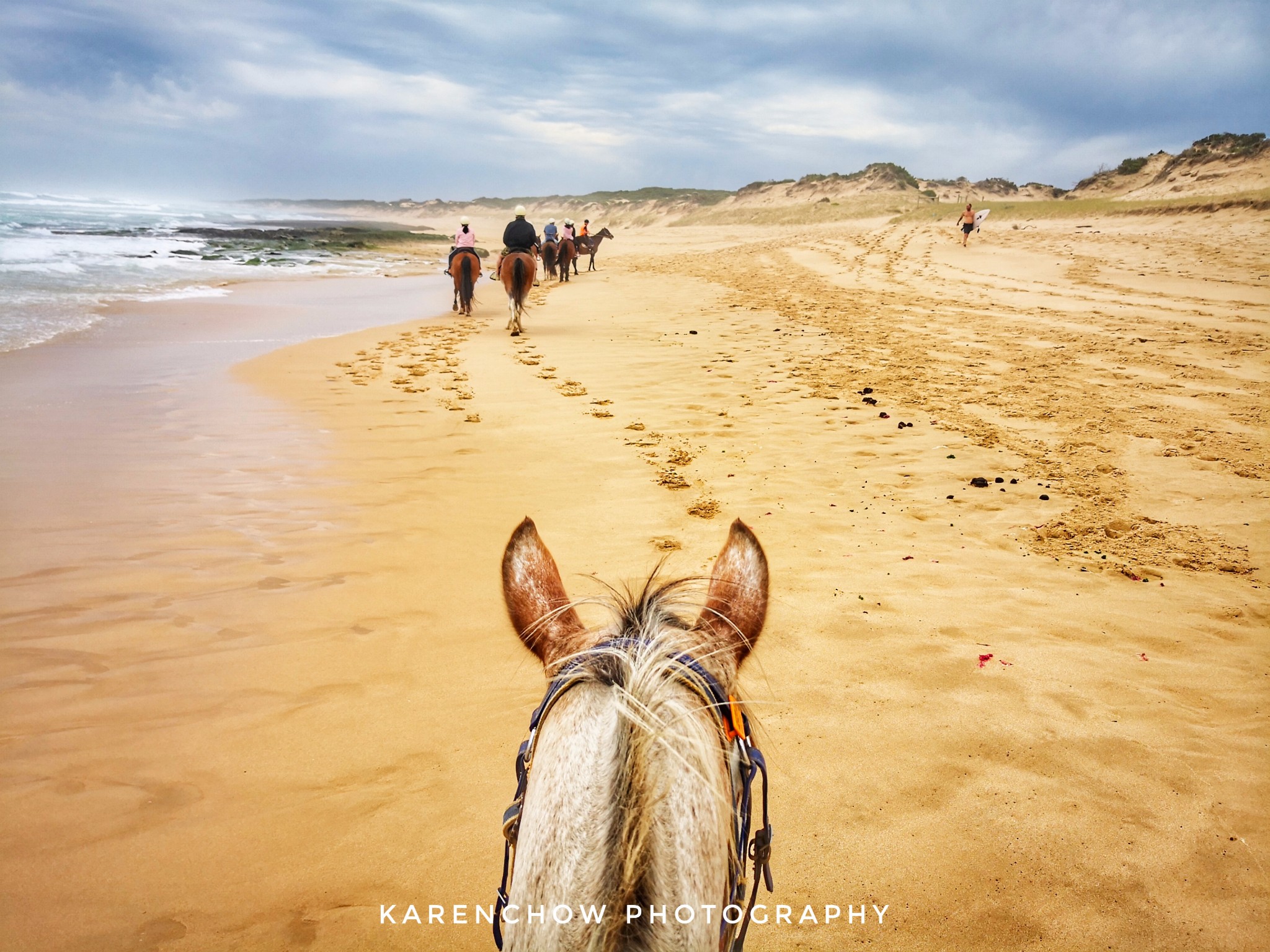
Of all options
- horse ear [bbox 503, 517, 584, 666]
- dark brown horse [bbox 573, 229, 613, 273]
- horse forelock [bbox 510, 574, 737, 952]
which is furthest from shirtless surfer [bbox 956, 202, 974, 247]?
horse forelock [bbox 510, 574, 737, 952]

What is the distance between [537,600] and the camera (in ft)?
4.54

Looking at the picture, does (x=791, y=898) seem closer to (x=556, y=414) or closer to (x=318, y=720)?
(x=318, y=720)

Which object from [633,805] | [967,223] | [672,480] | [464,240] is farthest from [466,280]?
[967,223]

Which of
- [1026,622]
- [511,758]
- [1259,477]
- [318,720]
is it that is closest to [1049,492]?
[1259,477]

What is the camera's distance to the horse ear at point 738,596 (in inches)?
49.7

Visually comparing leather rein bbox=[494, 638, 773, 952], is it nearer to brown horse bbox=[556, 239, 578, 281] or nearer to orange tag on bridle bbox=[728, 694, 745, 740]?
orange tag on bridle bbox=[728, 694, 745, 740]

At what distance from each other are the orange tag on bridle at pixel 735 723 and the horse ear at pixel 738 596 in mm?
136

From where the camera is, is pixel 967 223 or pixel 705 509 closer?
pixel 705 509

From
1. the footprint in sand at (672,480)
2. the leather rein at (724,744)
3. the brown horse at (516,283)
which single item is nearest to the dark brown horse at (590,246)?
the brown horse at (516,283)

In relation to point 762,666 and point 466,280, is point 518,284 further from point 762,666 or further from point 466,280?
point 762,666

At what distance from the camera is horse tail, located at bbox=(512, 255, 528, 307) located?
38.1 feet

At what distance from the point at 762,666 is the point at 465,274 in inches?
516

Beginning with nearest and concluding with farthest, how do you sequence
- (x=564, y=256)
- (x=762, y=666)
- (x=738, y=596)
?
(x=738, y=596)
(x=762, y=666)
(x=564, y=256)

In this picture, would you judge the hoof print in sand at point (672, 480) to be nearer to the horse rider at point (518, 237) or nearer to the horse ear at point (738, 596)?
the horse ear at point (738, 596)
